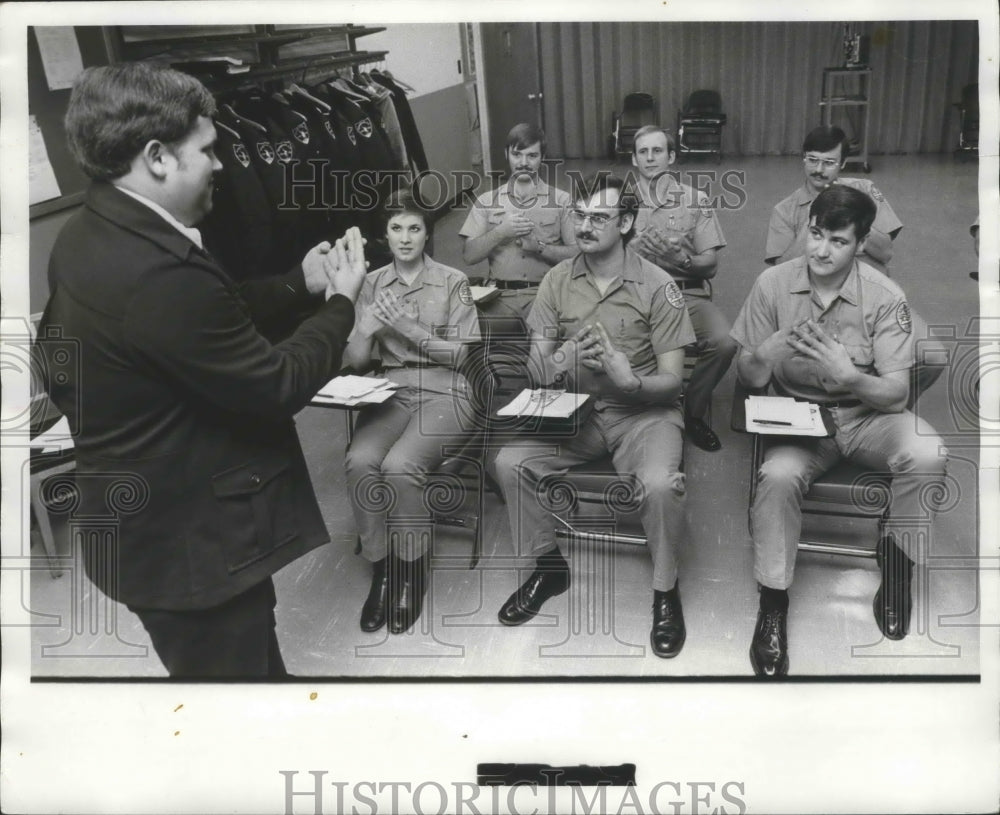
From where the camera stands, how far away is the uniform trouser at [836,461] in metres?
2.40

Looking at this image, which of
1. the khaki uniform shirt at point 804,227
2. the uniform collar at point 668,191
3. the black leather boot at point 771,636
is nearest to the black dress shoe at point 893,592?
the black leather boot at point 771,636

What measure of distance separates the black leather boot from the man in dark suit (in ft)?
4.24

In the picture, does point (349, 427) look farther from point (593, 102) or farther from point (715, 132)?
point (715, 132)

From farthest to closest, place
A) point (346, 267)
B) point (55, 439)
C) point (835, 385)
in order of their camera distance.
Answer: point (835, 385)
point (55, 439)
point (346, 267)

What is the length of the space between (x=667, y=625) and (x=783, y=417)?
0.71 m

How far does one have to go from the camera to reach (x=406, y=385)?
290 cm

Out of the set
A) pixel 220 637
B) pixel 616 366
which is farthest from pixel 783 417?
pixel 220 637

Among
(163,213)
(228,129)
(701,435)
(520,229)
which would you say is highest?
(228,129)

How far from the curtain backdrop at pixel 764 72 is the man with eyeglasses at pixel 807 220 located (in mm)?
73

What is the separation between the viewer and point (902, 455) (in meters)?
2.44

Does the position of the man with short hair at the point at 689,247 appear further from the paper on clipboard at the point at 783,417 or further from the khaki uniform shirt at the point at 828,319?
the paper on clipboard at the point at 783,417

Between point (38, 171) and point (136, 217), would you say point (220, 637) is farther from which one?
point (38, 171)

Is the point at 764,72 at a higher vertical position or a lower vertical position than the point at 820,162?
higher

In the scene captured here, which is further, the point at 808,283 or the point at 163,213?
the point at 808,283
